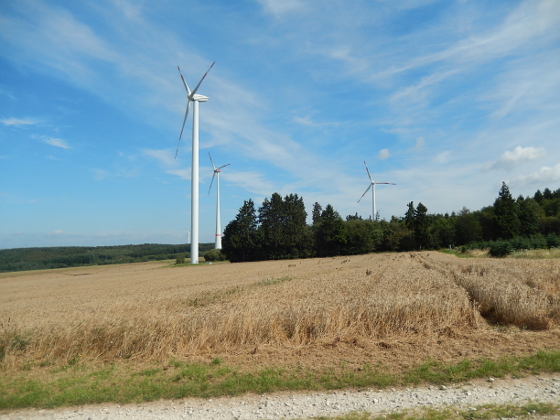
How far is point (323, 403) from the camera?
752 cm


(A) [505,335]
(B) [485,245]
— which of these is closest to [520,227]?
(B) [485,245]

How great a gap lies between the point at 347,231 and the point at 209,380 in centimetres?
9925

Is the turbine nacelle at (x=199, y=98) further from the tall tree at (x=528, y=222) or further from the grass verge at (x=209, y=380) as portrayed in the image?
the tall tree at (x=528, y=222)

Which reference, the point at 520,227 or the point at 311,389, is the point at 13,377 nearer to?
the point at 311,389

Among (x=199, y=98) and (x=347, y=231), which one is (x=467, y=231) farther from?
(x=199, y=98)

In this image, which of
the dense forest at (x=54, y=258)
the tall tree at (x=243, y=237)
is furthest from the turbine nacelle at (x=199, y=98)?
the dense forest at (x=54, y=258)

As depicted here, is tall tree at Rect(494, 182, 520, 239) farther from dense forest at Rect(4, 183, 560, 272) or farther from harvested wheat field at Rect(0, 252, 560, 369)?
harvested wheat field at Rect(0, 252, 560, 369)

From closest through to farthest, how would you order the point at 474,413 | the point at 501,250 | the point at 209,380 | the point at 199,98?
the point at 474,413 → the point at 209,380 → the point at 501,250 → the point at 199,98

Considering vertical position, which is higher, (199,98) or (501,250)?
(199,98)

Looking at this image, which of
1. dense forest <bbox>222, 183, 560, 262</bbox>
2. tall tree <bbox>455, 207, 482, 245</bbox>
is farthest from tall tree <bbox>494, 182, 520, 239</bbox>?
tall tree <bbox>455, 207, 482, 245</bbox>

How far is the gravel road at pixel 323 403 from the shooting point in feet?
23.6

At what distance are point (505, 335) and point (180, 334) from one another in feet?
31.6

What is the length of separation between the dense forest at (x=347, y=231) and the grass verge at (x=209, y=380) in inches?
3709

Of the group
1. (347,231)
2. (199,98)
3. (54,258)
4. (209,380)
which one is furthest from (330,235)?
(54,258)
